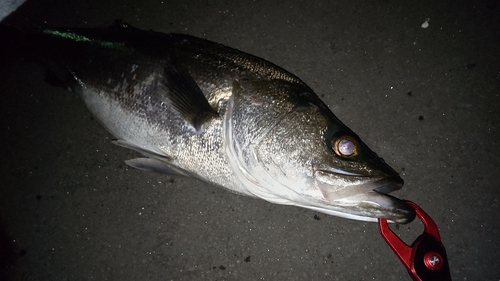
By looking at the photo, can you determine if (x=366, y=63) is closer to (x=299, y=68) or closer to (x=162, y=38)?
(x=299, y=68)

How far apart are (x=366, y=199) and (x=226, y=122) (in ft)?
2.96

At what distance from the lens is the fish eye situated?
1682 millimetres

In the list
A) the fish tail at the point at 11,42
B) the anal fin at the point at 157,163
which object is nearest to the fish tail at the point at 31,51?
the fish tail at the point at 11,42

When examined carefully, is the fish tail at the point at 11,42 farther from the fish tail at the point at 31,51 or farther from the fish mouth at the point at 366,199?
the fish mouth at the point at 366,199

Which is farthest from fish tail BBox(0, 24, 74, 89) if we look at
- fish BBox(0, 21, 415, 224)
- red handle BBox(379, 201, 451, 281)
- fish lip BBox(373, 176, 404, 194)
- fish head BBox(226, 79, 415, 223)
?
red handle BBox(379, 201, 451, 281)

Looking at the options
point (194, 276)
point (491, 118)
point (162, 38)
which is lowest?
point (194, 276)

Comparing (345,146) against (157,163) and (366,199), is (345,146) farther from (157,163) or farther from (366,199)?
(157,163)

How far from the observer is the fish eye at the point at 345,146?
1.68m

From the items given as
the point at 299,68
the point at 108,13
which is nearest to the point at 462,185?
the point at 299,68

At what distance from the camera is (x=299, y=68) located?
2547 millimetres

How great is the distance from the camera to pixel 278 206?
94.6 inches

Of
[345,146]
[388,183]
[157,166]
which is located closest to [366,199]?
[388,183]

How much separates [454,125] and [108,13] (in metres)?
3.14

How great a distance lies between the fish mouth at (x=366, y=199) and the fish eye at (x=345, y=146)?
0.47 feet
